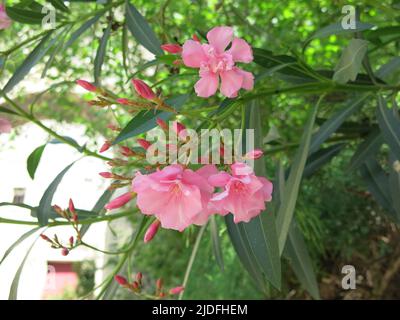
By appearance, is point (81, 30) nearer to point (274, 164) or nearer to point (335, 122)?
point (335, 122)

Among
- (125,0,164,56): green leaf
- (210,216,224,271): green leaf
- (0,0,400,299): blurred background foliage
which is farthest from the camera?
(0,0,400,299): blurred background foliage

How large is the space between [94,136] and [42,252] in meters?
0.65

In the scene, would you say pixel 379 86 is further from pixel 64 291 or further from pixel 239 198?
pixel 64 291

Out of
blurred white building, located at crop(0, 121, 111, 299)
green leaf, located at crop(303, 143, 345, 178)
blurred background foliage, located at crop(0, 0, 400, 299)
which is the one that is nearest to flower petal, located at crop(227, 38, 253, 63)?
green leaf, located at crop(303, 143, 345, 178)

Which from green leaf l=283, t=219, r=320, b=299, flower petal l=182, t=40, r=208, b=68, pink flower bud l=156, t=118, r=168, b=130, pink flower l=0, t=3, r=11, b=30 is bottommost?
green leaf l=283, t=219, r=320, b=299

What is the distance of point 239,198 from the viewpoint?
54cm

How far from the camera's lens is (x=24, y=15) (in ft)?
3.32

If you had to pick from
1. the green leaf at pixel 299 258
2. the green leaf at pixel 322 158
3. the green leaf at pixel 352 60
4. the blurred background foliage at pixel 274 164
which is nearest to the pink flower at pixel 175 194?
the green leaf at pixel 352 60

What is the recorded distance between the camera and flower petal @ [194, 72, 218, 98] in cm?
58

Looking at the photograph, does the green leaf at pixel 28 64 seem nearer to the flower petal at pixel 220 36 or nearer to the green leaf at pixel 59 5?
the green leaf at pixel 59 5

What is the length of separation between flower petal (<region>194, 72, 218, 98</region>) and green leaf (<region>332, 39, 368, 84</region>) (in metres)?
0.27

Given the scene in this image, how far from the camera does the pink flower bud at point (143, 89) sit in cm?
54

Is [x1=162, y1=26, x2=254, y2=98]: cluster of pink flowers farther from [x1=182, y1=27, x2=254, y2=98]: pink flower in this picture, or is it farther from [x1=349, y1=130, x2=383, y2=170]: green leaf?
[x1=349, y1=130, x2=383, y2=170]: green leaf
